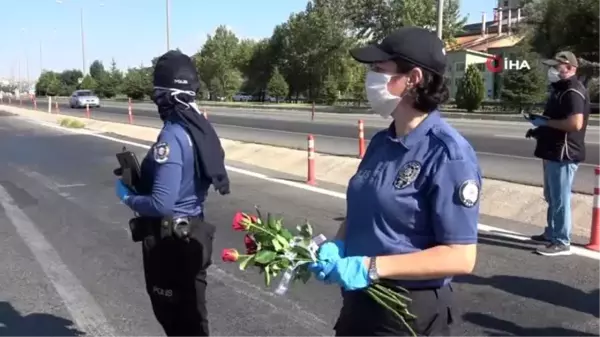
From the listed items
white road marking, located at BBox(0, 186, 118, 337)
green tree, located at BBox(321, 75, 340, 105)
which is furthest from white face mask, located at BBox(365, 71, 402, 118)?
green tree, located at BBox(321, 75, 340, 105)

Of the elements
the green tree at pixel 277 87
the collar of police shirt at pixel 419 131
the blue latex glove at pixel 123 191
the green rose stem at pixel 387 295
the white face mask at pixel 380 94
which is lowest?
the green rose stem at pixel 387 295

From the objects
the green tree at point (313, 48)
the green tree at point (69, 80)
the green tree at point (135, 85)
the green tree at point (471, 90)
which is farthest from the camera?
the green tree at point (69, 80)

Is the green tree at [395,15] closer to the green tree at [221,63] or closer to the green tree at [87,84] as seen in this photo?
the green tree at [221,63]

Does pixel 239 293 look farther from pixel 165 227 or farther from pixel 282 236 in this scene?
pixel 282 236

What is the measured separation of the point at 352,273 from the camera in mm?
2137

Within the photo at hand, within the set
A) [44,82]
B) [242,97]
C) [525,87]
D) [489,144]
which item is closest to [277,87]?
[242,97]

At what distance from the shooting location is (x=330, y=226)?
8078 mm

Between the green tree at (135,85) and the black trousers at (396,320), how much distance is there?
81241mm

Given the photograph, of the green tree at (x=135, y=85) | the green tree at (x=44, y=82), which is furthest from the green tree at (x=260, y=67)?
the green tree at (x=44, y=82)

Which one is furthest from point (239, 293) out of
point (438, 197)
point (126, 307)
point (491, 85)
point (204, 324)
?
point (491, 85)

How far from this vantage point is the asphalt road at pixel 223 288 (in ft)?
15.7

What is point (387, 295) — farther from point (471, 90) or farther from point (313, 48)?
point (313, 48)

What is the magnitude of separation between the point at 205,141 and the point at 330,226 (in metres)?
4.77

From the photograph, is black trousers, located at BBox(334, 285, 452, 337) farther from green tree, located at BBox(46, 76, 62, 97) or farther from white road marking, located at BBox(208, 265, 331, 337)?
green tree, located at BBox(46, 76, 62, 97)
